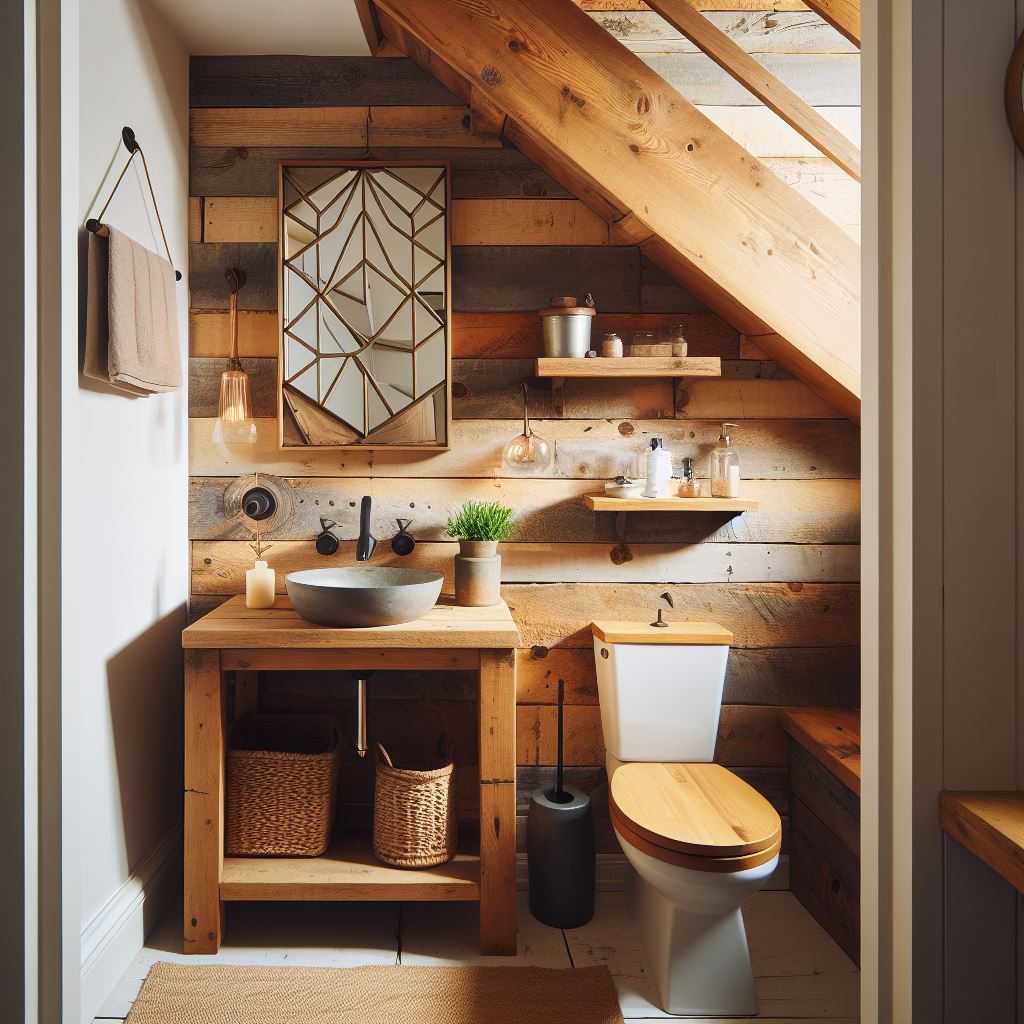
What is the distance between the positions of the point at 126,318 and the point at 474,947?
1740 mm

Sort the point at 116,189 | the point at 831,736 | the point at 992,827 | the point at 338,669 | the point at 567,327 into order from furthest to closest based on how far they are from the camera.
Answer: the point at 567,327 < the point at 831,736 < the point at 338,669 < the point at 116,189 < the point at 992,827

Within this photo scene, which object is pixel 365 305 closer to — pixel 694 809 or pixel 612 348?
pixel 612 348

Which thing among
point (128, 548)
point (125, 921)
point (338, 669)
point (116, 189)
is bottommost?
point (125, 921)

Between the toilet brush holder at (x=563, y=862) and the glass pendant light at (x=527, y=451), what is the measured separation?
87 centimetres

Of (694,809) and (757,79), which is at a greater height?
(757,79)

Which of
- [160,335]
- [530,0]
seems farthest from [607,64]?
[160,335]

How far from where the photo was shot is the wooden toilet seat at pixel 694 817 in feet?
5.55

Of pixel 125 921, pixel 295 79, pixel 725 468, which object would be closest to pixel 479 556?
pixel 725 468

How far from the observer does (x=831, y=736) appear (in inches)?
85.7

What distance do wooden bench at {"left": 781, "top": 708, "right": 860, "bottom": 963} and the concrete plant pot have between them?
95 centimetres

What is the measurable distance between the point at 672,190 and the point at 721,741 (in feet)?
5.16

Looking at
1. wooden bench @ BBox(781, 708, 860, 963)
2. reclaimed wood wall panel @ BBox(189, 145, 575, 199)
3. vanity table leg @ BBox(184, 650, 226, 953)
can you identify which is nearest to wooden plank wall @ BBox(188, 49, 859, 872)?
Result: reclaimed wood wall panel @ BBox(189, 145, 575, 199)

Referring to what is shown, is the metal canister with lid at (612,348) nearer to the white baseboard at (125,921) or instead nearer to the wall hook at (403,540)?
the wall hook at (403,540)

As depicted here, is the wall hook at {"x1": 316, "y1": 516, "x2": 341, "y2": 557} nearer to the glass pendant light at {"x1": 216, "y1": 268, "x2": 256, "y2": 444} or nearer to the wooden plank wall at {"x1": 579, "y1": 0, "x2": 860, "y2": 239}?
the glass pendant light at {"x1": 216, "y1": 268, "x2": 256, "y2": 444}
